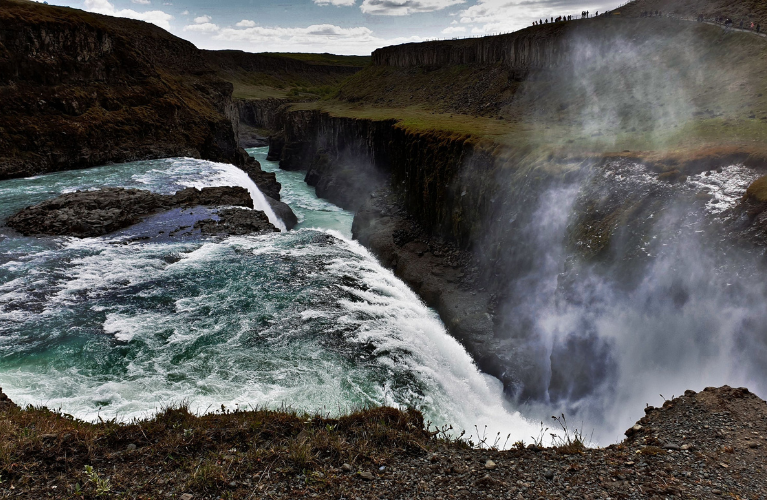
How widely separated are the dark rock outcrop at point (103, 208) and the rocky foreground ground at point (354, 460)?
1617 cm

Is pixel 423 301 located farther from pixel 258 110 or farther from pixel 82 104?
pixel 258 110

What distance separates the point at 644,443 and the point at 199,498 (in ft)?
23.3

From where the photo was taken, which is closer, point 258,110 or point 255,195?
point 255,195

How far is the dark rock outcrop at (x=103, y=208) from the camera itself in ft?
71.4

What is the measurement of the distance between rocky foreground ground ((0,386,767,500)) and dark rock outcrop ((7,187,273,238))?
16168 mm

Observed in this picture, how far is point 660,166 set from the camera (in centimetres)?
1538

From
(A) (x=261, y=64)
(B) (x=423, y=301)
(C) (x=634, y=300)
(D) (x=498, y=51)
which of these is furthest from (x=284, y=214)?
(A) (x=261, y=64)

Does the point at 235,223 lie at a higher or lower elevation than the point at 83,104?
lower

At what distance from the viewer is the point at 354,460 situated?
288 inches

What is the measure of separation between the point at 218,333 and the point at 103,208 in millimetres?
14000

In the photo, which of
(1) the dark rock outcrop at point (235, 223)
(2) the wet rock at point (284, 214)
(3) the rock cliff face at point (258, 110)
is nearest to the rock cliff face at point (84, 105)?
(2) the wet rock at point (284, 214)

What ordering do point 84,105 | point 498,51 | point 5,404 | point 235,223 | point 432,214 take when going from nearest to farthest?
point 5,404 → point 235,223 → point 432,214 → point 84,105 → point 498,51

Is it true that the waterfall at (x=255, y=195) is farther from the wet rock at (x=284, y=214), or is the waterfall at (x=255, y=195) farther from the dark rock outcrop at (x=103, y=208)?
the dark rock outcrop at (x=103, y=208)

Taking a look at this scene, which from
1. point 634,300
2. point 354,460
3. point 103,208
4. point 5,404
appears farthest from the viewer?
Result: point 103,208
